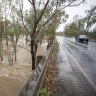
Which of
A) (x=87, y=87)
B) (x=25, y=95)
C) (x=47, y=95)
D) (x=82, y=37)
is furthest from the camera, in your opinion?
(x=82, y=37)

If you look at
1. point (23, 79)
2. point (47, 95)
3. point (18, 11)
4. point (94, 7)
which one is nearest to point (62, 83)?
point (47, 95)

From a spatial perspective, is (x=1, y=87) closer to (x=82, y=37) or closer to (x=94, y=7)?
(x=82, y=37)

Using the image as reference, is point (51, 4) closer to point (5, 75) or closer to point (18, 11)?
point (18, 11)

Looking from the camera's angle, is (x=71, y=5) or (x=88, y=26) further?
(x=88, y=26)

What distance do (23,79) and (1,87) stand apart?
98.6 inches

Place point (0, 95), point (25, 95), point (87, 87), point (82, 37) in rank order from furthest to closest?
1. point (82, 37)
2. point (0, 95)
3. point (87, 87)
4. point (25, 95)

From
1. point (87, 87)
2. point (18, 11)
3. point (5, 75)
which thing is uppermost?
point (18, 11)

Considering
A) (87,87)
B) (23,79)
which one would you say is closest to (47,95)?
(87,87)

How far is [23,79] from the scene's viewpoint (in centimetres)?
1633

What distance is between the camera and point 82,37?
4816cm

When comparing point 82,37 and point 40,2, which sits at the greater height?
point 40,2

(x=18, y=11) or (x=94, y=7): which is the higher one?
(x=94, y=7)

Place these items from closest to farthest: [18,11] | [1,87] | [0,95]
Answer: [0,95]
[1,87]
[18,11]

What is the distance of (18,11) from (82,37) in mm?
31053
